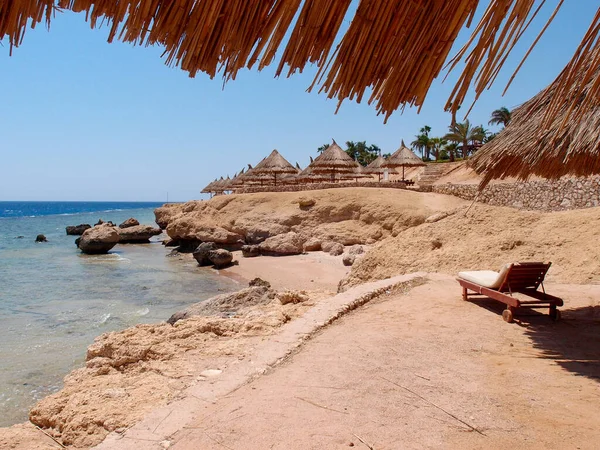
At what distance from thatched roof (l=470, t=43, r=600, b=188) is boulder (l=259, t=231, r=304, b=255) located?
13882 mm

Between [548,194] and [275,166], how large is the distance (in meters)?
18.2

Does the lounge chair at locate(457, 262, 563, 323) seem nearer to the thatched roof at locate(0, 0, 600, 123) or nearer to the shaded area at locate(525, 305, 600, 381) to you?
the shaded area at locate(525, 305, 600, 381)

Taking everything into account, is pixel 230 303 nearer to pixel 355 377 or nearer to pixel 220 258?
pixel 355 377

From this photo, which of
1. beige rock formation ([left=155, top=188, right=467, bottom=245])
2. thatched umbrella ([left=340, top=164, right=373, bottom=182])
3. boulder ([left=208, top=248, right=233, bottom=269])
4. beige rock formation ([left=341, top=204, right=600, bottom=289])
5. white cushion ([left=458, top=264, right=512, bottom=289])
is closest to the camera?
white cushion ([left=458, top=264, right=512, bottom=289])

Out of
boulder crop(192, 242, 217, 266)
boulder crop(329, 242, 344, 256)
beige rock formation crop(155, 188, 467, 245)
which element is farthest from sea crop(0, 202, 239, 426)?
boulder crop(329, 242, 344, 256)

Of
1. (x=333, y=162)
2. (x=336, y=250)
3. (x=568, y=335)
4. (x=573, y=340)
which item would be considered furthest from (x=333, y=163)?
(x=573, y=340)

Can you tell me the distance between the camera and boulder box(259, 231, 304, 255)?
20125 mm

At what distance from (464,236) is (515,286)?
12.2 ft

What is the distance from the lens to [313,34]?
6.66ft

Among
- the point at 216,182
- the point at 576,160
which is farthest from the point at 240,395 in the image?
the point at 216,182

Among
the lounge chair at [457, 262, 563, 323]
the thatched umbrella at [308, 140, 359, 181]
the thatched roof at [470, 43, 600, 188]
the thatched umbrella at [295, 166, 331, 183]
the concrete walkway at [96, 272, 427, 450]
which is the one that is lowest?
the concrete walkway at [96, 272, 427, 450]

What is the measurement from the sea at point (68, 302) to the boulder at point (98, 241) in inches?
45.2

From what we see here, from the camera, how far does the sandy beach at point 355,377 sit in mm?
2941

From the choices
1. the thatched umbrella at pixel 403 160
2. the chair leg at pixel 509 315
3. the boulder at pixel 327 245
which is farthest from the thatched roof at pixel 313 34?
the thatched umbrella at pixel 403 160
